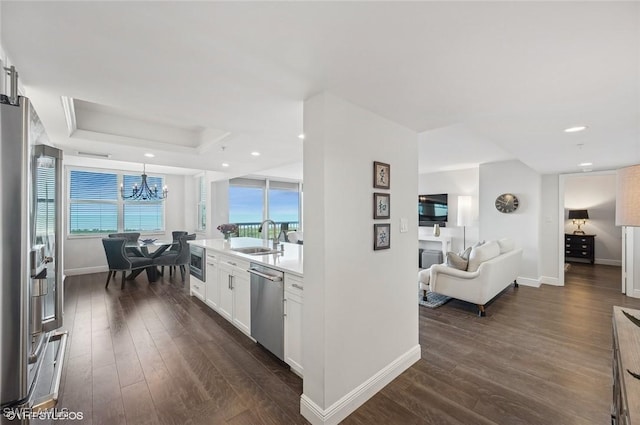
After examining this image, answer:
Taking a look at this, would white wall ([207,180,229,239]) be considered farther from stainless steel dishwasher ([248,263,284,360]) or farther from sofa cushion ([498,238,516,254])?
sofa cushion ([498,238,516,254])

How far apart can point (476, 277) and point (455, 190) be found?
346cm

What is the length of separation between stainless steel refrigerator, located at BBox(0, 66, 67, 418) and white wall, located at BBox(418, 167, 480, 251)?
22.3 ft

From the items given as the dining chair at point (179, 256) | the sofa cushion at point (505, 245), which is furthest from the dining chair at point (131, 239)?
the sofa cushion at point (505, 245)

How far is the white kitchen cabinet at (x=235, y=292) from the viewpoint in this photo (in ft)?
9.36

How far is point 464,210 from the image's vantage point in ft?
19.4

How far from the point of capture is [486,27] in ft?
3.81

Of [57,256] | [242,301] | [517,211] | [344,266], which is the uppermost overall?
[517,211]

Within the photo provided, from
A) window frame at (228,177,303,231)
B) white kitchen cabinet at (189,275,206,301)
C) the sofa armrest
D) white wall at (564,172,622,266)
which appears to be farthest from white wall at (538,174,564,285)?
window frame at (228,177,303,231)

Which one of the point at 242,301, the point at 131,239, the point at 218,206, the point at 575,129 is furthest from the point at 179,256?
the point at 575,129

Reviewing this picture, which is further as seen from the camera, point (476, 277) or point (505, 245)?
Answer: point (505, 245)

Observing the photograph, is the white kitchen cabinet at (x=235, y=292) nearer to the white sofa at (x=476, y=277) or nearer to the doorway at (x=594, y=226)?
the white sofa at (x=476, y=277)

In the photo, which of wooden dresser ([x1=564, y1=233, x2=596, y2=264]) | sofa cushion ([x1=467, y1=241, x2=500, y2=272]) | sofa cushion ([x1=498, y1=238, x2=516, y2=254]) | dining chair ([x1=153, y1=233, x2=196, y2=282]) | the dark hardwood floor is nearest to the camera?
the dark hardwood floor

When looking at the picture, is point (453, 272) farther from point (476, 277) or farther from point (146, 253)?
point (146, 253)

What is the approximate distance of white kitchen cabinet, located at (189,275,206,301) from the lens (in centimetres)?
389
